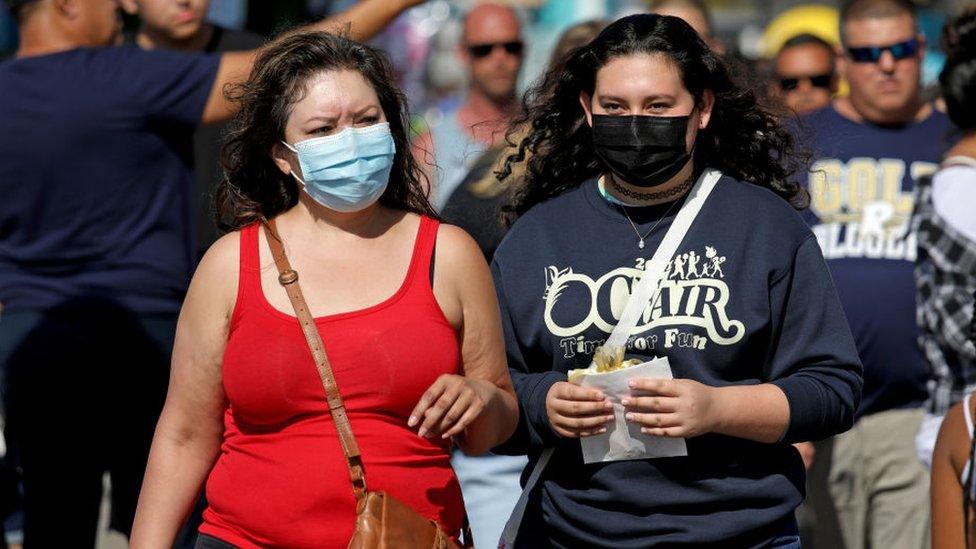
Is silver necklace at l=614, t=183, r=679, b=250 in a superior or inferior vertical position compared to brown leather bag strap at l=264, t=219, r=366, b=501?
superior

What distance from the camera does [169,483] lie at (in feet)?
12.4

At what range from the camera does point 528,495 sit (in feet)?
12.6

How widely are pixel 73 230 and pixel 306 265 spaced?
1963mm

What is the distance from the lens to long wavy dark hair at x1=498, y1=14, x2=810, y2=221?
3803 mm

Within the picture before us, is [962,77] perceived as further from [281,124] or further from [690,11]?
[281,124]

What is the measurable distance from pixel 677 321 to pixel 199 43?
3390 mm

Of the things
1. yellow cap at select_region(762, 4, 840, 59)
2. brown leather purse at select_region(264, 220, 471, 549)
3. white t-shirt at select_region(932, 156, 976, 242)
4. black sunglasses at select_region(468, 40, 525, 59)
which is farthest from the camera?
yellow cap at select_region(762, 4, 840, 59)

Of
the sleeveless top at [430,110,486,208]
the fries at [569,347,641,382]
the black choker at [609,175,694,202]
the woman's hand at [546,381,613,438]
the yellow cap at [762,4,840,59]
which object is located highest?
the black choker at [609,175,694,202]

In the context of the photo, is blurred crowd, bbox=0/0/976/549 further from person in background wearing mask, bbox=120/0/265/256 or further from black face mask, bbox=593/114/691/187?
black face mask, bbox=593/114/691/187

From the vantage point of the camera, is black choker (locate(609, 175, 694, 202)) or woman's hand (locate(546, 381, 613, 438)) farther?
black choker (locate(609, 175, 694, 202))

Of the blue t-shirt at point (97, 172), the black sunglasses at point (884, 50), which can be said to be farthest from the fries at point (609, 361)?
the black sunglasses at point (884, 50)

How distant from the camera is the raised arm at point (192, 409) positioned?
12.0ft

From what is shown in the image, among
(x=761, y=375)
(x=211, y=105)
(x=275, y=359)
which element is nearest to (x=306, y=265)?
(x=275, y=359)

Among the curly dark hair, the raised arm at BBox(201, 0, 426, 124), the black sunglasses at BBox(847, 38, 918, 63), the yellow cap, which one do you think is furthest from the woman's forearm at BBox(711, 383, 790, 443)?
the yellow cap
